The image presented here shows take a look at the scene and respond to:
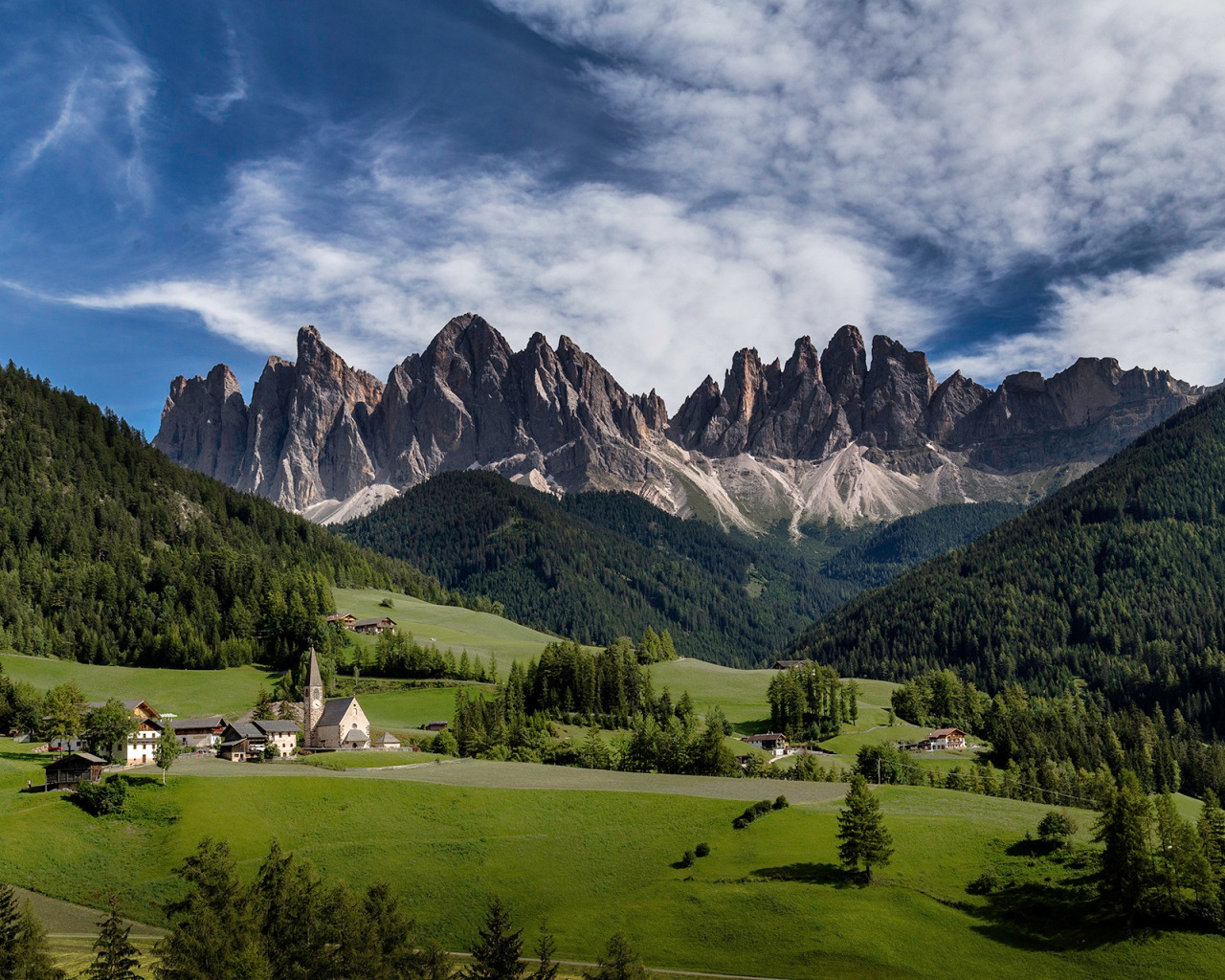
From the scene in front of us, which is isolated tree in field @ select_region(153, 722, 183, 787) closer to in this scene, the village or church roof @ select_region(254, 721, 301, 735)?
the village

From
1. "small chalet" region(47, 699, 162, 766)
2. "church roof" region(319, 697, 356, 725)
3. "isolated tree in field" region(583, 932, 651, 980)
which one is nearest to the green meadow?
"small chalet" region(47, 699, 162, 766)

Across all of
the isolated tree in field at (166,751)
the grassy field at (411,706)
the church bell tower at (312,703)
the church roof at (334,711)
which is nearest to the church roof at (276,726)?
the church bell tower at (312,703)

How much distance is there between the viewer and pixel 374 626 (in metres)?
196

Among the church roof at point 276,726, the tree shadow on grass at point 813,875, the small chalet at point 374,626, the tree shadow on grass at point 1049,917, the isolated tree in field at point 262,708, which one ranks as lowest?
the tree shadow on grass at point 1049,917

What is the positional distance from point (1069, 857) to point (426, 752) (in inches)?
2877

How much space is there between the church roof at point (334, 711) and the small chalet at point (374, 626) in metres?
66.4

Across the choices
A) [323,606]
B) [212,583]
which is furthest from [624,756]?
A: [212,583]

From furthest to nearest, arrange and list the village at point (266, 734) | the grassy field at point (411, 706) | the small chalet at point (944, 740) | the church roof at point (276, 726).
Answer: the small chalet at point (944, 740), the grassy field at point (411, 706), the church roof at point (276, 726), the village at point (266, 734)

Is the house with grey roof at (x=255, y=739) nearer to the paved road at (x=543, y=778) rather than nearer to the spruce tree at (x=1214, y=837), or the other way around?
the paved road at (x=543, y=778)

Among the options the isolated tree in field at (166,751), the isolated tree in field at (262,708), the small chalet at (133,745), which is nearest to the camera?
the isolated tree in field at (166,751)

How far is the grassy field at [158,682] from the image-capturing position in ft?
454

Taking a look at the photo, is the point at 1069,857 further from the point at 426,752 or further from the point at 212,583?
the point at 212,583

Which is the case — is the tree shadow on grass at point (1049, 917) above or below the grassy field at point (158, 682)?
below

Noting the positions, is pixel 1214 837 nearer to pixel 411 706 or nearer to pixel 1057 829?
pixel 1057 829
